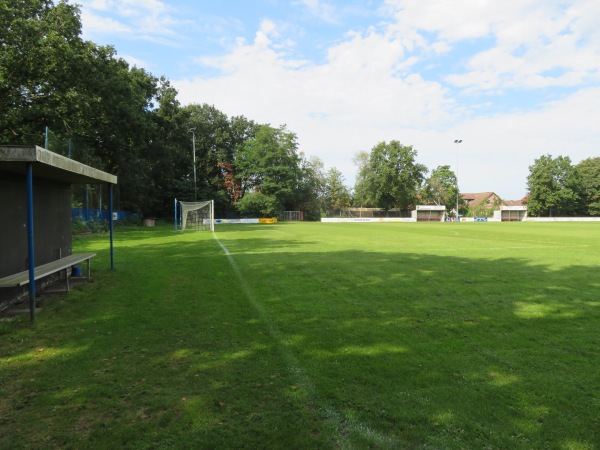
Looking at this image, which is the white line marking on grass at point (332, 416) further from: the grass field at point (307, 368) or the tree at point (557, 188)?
the tree at point (557, 188)

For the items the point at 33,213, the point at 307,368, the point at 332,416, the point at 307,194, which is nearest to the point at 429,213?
the point at 307,194

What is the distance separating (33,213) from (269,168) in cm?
5508

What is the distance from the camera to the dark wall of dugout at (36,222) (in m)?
7.27

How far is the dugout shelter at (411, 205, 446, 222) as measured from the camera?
2876 inches

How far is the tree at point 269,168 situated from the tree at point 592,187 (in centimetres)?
6019

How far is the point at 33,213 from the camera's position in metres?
8.47

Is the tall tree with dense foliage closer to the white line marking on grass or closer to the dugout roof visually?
the dugout roof

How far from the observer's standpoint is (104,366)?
4.34 meters

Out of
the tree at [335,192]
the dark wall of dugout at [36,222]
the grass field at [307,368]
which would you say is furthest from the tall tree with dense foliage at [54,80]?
the tree at [335,192]

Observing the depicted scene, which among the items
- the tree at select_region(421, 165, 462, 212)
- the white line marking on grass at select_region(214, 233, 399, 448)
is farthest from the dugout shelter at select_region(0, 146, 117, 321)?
the tree at select_region(421, 165, 462, 212)

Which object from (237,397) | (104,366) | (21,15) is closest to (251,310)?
(104,366)

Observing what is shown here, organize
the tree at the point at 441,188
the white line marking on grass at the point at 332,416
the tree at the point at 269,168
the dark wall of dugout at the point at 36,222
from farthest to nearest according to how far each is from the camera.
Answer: the tree at the point at 441,188 < the tree at the point at 269,168 < the dark wall of dugout at the point at 36,222 < the white line marking on grass at the point at 332,416

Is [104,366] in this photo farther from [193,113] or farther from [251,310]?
[193,113]

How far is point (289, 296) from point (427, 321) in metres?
2.78
